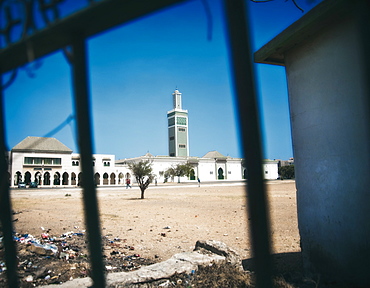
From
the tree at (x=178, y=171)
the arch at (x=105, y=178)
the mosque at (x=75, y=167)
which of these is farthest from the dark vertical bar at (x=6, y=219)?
the tree at (x=178, y=171)

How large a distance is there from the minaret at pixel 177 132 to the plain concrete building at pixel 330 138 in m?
91.1

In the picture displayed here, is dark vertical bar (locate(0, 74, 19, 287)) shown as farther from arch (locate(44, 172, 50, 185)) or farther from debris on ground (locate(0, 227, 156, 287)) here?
arch (locate(44, 172, 50, 185))

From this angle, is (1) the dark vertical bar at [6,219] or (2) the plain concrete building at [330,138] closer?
(1) the dark vertical bar at [6,219]

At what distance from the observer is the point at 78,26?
955 mm

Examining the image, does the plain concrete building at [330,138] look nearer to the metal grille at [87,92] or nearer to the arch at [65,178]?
the metal grille at [87,92]

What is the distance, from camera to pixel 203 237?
6469 mm

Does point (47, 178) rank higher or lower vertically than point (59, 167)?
lower

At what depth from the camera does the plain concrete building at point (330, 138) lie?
2676 mm

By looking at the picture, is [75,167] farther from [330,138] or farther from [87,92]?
[87,92]

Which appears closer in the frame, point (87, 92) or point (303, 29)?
point (87, 92)

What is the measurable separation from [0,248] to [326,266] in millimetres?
5122

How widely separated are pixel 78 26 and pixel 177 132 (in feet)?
314

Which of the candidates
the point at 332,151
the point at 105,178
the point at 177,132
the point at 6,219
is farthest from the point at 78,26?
the point at 177,132

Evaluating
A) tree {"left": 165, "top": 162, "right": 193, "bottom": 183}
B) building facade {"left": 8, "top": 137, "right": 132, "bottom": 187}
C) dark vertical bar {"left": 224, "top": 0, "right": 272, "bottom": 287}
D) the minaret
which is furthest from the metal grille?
the minaret
